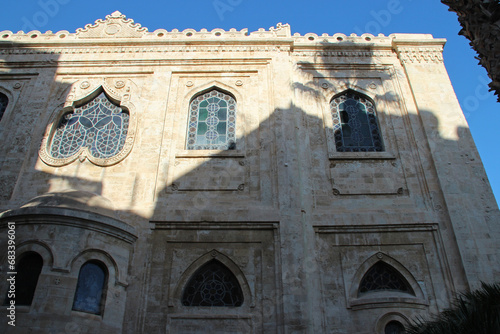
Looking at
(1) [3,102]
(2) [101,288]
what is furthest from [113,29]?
(2) [101,288]

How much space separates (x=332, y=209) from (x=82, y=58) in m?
7.37

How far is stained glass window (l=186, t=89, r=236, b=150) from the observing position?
9822 mm

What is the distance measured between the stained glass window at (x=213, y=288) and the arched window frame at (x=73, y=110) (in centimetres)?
317

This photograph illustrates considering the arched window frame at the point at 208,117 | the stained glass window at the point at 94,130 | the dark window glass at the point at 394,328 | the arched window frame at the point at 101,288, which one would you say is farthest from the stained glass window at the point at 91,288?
the dark window glass at the point at 394,328

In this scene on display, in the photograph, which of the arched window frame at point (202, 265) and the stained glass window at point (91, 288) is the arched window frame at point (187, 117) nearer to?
the arched window frame at point (202, 265)

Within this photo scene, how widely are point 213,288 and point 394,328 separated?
3363mm

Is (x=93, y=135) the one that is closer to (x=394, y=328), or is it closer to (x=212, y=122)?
(x=212, y=122)

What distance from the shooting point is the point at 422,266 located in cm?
827

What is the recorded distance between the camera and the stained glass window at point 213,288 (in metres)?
7.92

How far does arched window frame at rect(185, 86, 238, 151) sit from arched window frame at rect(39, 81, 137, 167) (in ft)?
4.29

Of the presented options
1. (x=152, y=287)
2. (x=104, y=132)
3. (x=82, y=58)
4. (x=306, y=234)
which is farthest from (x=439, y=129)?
(x=82, y=58)

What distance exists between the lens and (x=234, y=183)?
29.9ft

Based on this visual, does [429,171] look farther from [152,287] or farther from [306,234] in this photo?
[152,287]

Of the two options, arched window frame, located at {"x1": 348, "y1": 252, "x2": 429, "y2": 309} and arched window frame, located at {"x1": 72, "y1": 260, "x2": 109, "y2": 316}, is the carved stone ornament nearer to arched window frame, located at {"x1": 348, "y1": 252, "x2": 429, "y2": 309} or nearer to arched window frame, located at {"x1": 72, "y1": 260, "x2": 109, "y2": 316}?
arched window frame, located at {"x1": 72, "y1": 260, "x2": 109, "y2": 316}
